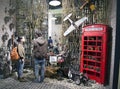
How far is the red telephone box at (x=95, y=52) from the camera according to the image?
5461 millimetres

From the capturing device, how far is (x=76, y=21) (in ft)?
22.2

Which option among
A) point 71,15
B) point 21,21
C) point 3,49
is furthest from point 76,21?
point 3,49

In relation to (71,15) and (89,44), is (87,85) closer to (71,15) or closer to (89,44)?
(89,44)

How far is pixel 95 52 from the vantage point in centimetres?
578

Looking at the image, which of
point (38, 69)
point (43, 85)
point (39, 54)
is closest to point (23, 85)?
point (43, 85)

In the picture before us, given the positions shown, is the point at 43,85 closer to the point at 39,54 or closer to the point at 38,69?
the point at 38,69

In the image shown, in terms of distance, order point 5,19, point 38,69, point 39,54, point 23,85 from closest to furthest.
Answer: point 23,85
point 39,54
point 38,69
point 5,19

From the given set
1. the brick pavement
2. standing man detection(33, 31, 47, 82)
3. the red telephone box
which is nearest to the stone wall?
standing man detection(33, 31, 47, 82)

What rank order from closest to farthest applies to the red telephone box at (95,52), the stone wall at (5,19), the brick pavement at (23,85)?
the brick pavement at (23,85) < the red telephone box at (95,52) < the stone wall at (5,19)

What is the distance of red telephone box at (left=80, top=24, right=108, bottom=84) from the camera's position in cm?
546

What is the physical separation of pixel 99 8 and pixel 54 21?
7.17 meters

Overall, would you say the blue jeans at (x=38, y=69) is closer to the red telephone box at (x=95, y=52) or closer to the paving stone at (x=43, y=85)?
the paving stone at (x=43, y=85)

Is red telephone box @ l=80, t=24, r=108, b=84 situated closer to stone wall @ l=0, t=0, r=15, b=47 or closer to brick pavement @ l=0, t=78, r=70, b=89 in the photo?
brick pavement @ l=0, t=78, r=70, b=89

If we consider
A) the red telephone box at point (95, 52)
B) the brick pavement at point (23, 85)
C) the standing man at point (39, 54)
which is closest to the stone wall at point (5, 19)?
the standing man at point (39, 54)
